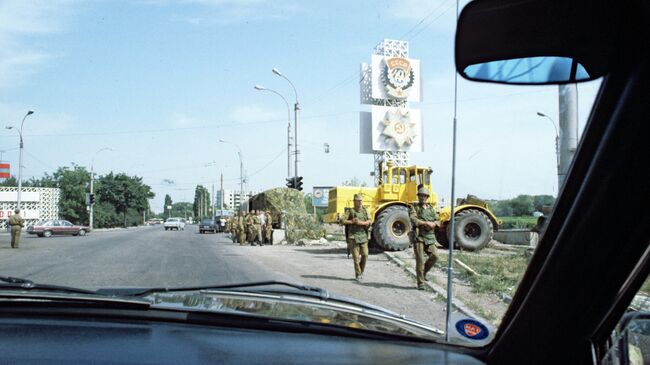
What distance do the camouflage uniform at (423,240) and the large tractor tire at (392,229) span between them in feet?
17.1

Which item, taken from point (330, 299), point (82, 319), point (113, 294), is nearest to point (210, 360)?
point (82, 319)

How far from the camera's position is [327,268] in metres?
12.5

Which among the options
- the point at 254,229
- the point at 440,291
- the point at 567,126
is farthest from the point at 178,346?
the point at 254,229

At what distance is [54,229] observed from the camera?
29.2 meters

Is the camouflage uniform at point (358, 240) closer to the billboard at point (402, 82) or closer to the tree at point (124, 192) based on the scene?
the tree at point (124, 192)

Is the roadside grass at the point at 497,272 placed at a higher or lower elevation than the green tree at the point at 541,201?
lower

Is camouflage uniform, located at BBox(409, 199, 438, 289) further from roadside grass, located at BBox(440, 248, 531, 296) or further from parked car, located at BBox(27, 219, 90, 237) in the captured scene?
parked car, located at BBox(27, 219, 90, 237)

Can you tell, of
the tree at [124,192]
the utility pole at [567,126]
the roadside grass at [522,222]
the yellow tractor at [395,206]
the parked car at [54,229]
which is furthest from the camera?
the parked car at [54,229]

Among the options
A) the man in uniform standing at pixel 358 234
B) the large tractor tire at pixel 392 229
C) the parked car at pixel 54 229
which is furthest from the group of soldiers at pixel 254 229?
the man in uniform standing at pixel 358 234

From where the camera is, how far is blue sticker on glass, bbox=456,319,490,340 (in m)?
2.18

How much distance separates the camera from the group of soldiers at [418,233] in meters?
9.35

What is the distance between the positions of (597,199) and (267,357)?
3.84ft

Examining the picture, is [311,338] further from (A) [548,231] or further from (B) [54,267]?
(B) [54,267]

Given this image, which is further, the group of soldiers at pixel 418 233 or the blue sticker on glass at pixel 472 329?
the group of soldiers at pixel 418 233
